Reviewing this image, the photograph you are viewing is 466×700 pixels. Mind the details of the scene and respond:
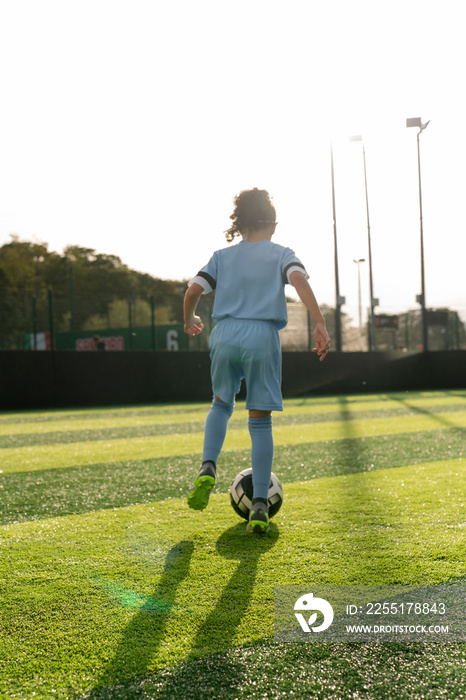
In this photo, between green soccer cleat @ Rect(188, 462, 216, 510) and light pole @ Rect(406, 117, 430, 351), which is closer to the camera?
green soccer cleat @ Rect(188, 462, 216, 510)

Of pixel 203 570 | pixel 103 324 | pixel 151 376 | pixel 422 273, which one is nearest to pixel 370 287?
pixel 422 273

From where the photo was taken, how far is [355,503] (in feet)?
12.7

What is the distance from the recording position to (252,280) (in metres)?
3.08

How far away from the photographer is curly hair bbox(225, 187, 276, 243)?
320 centimetres

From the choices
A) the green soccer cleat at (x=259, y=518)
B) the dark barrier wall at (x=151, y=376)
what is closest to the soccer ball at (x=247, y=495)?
the green soccer cleat at (x=259, y=518)

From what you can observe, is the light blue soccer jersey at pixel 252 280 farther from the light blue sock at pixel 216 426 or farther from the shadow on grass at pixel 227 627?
the shadow on grass at pixel 227 627

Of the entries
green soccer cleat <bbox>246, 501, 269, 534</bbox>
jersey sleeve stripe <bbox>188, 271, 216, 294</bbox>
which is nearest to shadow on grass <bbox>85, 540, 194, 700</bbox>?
green soccer cleat <bbox>246, 501, 269, 534</bbox>

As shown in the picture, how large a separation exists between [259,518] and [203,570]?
21.9 inches

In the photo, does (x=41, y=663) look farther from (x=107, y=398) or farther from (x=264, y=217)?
(x=107, y=398)

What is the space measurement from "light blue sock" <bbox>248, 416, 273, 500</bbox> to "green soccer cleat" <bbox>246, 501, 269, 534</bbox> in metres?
0.05

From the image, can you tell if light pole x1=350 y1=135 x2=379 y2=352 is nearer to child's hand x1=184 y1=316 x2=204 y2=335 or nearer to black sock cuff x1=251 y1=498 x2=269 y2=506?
child's hand x1=184 y1=316 x2=204 y2=335

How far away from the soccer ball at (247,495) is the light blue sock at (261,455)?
0.80 feet

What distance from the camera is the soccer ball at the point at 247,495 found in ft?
10.8

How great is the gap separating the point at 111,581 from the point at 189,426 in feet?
24.5
